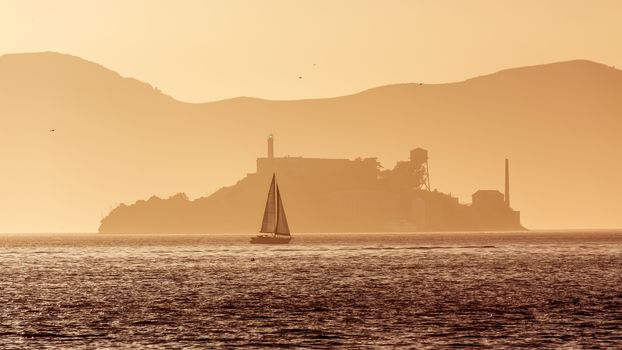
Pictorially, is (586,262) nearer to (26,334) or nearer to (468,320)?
(468,320)

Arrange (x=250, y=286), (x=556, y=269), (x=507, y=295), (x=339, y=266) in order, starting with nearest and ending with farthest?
(x=507, y=295) → (x=250, y=286) → (x=556, y=269) → (x=339, y=266)

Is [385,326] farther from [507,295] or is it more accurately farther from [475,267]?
[475,267]

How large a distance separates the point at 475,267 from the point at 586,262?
90.3 ft

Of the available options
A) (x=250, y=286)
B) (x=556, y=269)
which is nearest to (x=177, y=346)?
(x=250, y=286)

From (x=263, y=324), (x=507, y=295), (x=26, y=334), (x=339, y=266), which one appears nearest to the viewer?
(x=26, y=334)

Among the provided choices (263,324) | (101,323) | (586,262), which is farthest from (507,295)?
(586,262)

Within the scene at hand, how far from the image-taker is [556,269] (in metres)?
166

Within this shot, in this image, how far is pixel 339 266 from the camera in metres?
182

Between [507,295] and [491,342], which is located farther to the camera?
[507,295]

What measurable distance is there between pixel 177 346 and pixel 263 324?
13800mm

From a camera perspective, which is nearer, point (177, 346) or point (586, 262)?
point (177, 346)

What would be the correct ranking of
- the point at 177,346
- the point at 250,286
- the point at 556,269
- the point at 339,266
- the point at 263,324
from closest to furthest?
the point at 177,346 → the point at 263,324 → the point at 250,286 → the point at 556,269 → the point at 339,266

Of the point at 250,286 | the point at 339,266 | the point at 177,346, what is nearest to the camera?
the point at 177,346

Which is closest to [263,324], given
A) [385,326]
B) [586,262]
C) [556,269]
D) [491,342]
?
[385,326]
